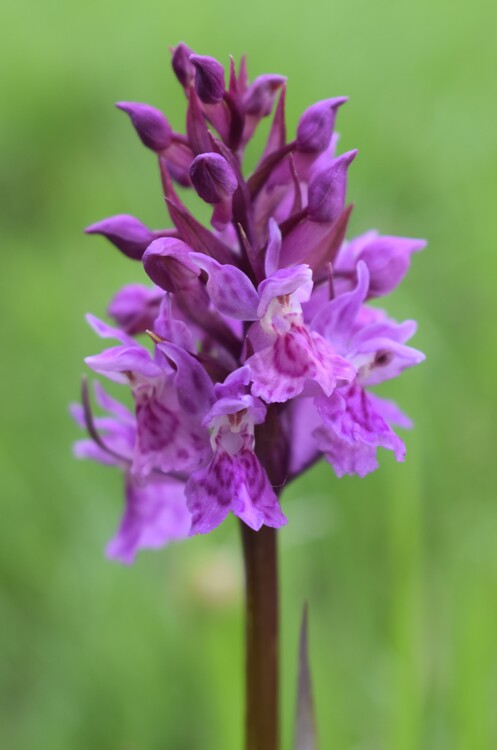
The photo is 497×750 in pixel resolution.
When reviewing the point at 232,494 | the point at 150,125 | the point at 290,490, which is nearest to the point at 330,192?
the point at 150,125

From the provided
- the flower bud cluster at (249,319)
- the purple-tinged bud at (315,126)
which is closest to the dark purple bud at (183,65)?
the flower bud cluster at (249,319)

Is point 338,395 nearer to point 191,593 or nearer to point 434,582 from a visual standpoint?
point 191,593

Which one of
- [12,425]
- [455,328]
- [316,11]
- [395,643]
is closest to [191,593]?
[395,643]

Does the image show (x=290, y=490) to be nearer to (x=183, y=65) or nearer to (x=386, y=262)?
(x=386, y=262)

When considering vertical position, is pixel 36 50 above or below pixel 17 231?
above

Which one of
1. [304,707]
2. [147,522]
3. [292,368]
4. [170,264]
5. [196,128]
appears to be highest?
[196,128]
